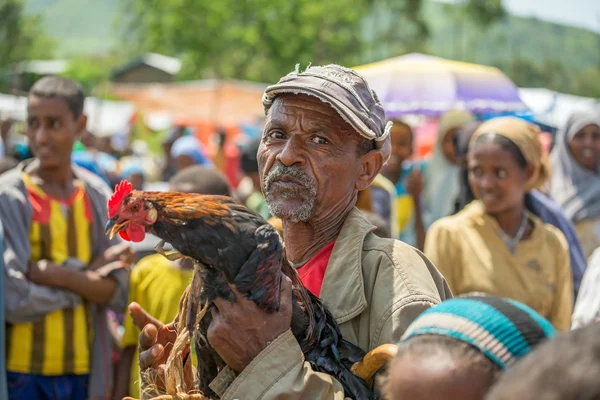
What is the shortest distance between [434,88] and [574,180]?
6.01 ft

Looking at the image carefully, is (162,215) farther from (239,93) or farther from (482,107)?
(239,93)

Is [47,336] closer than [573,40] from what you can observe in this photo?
Yes

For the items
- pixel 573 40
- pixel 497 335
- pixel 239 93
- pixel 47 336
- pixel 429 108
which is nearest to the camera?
pixel 497 335

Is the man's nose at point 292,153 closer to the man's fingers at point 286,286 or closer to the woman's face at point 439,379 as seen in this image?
the man's fingers at point 286,286

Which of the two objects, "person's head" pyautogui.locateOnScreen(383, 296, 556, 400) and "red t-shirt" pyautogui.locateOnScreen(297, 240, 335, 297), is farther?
"red t-shirt" pyautogui.locateOnScreen(297, 240, 335, 297)

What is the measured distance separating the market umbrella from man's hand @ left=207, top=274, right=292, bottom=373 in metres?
6.08

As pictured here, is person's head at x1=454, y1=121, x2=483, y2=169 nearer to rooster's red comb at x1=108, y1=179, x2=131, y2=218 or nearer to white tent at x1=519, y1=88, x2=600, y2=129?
rooster's red comb at x1=108, y1=179, x2=131, y2=218

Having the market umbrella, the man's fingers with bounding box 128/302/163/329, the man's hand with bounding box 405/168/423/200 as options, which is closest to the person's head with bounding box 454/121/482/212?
A: the man's hand with bounding box 405/168/423/200

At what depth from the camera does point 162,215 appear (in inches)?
92.9

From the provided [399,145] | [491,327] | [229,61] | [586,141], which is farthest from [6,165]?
[229,61]

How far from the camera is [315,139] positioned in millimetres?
2809

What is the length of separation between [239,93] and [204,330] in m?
21.8

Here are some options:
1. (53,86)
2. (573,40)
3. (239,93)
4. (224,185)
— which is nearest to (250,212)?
(224,185)

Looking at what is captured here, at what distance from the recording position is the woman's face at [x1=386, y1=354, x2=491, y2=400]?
1.66 m
